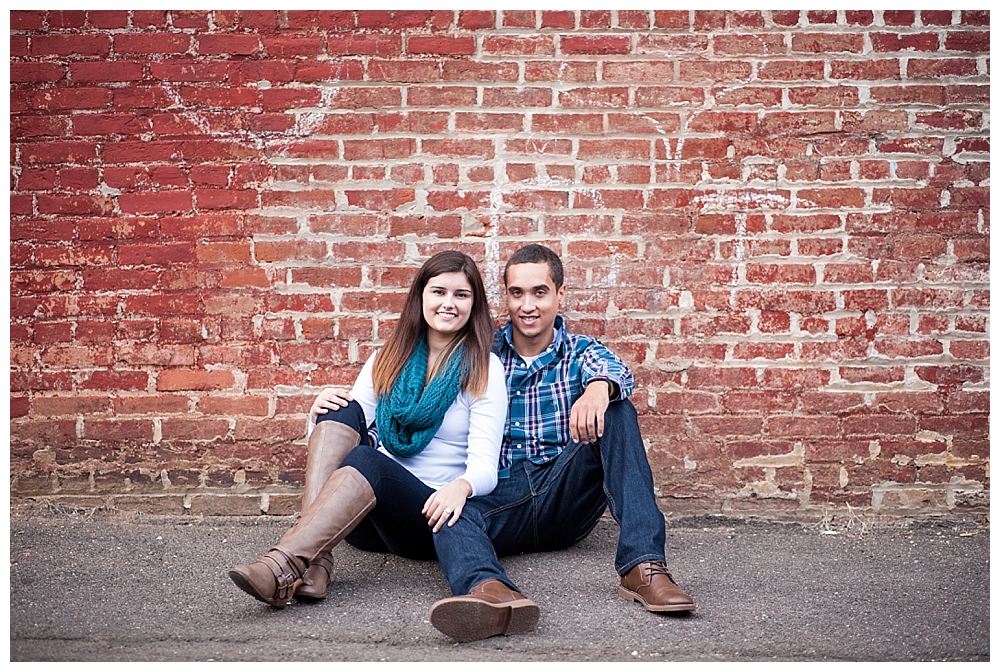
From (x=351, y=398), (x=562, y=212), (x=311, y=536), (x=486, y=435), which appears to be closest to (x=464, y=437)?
(x=486, y=435)

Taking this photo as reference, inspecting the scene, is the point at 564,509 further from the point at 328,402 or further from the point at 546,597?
the point at 328,402

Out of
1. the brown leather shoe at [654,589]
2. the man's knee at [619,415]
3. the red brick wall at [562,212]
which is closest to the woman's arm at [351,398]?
the red brick wall at [562,212]

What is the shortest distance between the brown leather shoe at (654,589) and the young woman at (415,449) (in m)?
0.41

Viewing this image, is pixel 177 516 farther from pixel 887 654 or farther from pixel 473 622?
pixel 887 654

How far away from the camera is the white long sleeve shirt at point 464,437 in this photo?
119 inches

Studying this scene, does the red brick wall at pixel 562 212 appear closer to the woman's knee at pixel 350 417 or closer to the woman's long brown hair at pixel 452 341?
the woman's long brown hair at pixel 452 341

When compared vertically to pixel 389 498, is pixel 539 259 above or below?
above

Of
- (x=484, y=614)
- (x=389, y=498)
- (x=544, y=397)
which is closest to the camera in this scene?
(x=484, y=614)

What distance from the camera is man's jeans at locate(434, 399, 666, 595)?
9.07 feet

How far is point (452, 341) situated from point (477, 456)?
18.2 inches

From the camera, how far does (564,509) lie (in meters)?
3.21

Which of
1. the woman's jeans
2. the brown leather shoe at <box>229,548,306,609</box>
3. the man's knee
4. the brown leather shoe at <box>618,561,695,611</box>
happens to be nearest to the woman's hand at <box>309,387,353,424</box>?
the woman's jeans

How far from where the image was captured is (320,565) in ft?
9.53
